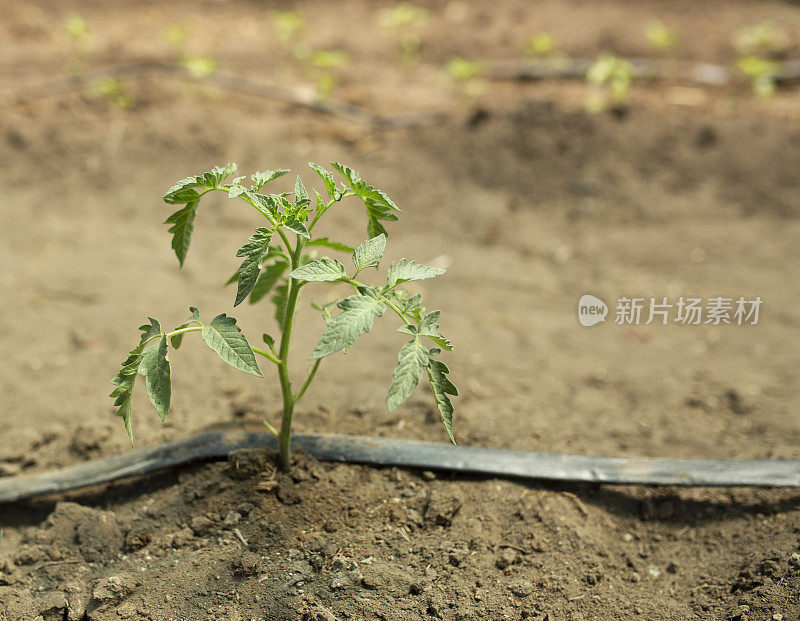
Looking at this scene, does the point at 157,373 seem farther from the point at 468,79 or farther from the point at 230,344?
the point at 468,79

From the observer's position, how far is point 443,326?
3689mm

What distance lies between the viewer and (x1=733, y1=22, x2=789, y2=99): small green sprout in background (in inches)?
196

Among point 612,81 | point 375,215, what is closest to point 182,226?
point 375,215

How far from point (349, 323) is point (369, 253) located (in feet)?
0.85

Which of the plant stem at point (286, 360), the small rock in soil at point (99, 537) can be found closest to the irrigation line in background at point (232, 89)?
the plant stem at point (286, 360)

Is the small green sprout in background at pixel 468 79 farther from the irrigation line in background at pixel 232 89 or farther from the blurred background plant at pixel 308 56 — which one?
the blurred background plant at pixel 308 56

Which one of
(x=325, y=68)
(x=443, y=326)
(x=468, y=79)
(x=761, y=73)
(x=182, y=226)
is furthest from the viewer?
(x=325, y=68)

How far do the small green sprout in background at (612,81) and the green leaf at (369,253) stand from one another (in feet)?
12.1

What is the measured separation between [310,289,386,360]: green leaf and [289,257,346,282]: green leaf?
9cm

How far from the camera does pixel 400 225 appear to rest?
14.7ft

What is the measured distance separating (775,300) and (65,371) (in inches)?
150

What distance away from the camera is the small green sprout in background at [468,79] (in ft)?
16.5

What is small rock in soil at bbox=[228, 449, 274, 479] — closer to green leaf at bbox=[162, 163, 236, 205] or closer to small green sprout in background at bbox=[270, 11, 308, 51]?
green leaf at bbox=[162, 163, 236, 205]

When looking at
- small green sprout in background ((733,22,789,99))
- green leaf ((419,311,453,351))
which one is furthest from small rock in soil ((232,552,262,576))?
small green sprout in background ((733,22,789,99))
